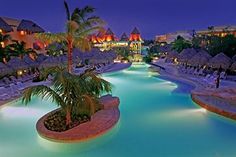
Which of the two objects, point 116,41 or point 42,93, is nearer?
point 42,93

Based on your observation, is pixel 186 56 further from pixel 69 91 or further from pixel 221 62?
pixel 69 91

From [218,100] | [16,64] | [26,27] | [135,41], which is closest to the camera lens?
[218,100]

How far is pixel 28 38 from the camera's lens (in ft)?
96.1

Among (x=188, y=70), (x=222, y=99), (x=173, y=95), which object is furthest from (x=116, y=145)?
(x=188, y=70)

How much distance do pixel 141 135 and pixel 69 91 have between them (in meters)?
2.43

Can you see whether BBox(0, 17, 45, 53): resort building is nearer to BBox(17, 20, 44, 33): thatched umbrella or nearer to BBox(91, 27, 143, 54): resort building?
BBox(17, 20, 44, 33): thatched umbrella

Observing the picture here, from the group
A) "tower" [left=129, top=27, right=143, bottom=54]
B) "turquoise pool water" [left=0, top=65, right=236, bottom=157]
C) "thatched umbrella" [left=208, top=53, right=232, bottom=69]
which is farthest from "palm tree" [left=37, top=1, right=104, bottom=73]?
"tower" [left=129, top=27, right=143, bottom=54]

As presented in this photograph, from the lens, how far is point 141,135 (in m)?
7.56

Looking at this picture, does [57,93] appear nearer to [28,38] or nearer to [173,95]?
[173,95]

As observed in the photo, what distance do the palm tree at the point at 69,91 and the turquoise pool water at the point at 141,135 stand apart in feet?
3.71

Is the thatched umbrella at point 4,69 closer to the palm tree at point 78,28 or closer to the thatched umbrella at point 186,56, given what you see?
the palm tree at point 78,28

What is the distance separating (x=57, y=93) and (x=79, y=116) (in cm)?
116

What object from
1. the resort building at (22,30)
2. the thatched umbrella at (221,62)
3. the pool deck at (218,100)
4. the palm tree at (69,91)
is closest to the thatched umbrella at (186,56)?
the thatched umbrella at (221,62)

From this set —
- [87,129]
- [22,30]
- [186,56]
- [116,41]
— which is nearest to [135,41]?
[116,41]
